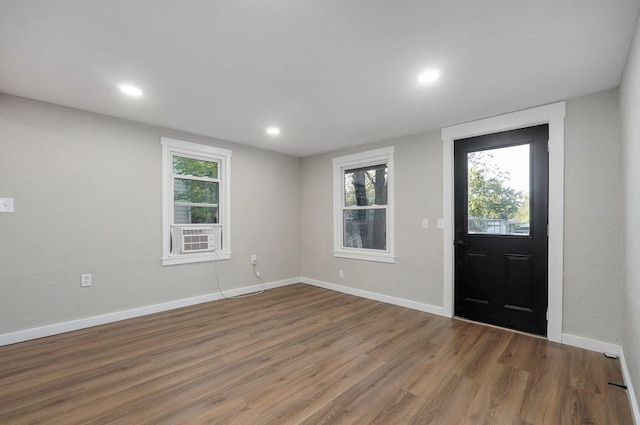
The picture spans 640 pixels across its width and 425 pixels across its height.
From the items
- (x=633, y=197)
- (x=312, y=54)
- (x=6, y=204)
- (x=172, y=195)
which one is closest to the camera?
(x=633, y=197)

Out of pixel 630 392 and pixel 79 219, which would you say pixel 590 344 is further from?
pixel 79 219

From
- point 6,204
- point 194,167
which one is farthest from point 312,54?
point 6,204

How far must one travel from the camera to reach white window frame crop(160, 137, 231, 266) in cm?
381

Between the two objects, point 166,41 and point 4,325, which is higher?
point 166,41

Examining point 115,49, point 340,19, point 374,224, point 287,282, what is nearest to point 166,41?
point 115,49

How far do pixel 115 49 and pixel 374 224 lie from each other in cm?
366

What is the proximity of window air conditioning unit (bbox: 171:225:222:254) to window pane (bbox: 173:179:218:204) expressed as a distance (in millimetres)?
403

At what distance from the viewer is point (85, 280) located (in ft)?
10.5

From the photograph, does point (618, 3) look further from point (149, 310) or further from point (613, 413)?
point (149, 310)

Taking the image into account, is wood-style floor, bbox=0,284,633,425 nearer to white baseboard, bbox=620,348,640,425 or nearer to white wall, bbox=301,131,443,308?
white baseboard, bbox=620,348,640,425

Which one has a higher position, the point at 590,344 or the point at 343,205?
the point at 343,205

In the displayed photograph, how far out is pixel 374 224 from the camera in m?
4.56

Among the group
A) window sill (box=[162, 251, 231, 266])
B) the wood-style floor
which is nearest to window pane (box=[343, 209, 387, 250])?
the wood-style floor

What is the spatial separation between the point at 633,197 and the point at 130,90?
397 centimetres
